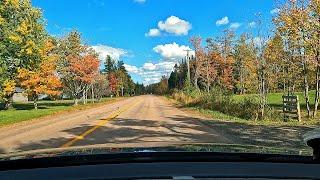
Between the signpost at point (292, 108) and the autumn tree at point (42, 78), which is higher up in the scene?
the autumn tree at point (42, 78)

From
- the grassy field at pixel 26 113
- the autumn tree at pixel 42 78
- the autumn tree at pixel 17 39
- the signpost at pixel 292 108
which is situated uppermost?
the autumn tree at pixel 17 39

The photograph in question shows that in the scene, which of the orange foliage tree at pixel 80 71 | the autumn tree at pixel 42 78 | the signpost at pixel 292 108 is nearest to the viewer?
the signpost at pixel 292 108

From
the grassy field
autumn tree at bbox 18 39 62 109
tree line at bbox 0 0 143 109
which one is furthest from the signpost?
autumn tree at bbox 18 39 62 109

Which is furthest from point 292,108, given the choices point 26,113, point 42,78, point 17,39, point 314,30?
point 42,78

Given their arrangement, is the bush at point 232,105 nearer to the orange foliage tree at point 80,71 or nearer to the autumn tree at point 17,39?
the autumn tree at point 17,39

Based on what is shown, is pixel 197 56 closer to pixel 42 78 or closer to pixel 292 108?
pixel 42 78

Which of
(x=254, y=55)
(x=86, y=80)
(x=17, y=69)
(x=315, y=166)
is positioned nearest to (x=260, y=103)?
(x=254, y=55)

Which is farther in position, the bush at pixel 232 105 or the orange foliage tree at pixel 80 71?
the orange foliage tree at pixel 80 71

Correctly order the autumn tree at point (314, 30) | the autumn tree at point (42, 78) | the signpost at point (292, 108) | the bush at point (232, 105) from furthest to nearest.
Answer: the autumn tree at point (42, 78), the bush at point (232, 105), the autumn tree at point (314, 30), the signpost at point (292, 108)

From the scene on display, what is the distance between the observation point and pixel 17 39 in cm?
4766

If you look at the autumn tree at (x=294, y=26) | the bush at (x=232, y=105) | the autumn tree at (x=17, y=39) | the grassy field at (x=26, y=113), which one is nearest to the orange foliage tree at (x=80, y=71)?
the grassy field at (x=26, y=113)

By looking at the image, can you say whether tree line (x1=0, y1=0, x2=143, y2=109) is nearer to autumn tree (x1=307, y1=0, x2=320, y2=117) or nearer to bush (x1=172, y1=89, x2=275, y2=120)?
bush (x1=172, y1=89, x2=275, y2=120)

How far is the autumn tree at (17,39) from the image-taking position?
154 ft

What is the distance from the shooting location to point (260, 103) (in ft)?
90.6
